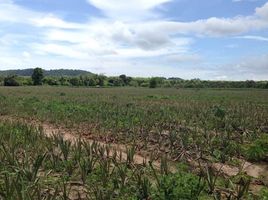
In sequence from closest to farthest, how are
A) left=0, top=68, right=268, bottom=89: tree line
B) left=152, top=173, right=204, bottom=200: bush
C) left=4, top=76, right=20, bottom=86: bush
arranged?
left=152, top=173, right=204, bottom=200: bush, left=4, top=76, right=20, bottom=86: bush, left=0, top=68, right=268, bottom=89: tree line

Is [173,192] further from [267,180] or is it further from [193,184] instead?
[267,180]

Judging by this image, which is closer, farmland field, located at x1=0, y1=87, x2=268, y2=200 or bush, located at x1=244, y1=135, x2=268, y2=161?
farmland field, located at x1=0, y1=87, x2=268, y2=200

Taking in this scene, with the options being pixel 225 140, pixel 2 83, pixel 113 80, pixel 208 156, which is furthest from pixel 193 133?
pixel 113 80

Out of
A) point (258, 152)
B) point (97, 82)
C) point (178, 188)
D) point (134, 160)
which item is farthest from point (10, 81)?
point (178, 188)

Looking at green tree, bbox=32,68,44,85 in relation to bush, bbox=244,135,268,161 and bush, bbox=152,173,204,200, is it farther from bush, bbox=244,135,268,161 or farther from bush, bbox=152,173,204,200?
bush, bbox=152,173,204,200

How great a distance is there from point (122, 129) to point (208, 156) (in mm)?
4039

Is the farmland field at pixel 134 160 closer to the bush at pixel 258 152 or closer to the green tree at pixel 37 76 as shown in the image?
the bush at pixel 258 152

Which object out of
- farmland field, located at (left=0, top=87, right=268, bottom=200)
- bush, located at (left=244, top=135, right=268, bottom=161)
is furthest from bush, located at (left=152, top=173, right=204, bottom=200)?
bush, located at (left=244, top=135, right=268, bottom=161)

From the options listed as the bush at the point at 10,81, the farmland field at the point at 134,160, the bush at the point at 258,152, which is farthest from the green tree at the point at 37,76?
the bush at the point at 258,152

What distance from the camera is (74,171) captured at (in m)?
7.43

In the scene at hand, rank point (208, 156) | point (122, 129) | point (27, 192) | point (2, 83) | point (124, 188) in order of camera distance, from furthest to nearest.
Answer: point (2, 83) → point (122, 129) → point (208, 156) → point (124, 188) → point (27, 192)

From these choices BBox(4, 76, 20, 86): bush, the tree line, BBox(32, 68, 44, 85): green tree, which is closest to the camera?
BBox(4, 76, 20, 86): bush

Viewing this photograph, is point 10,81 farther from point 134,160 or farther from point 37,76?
point 134,160

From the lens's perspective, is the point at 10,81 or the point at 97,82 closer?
the point at 10,81
